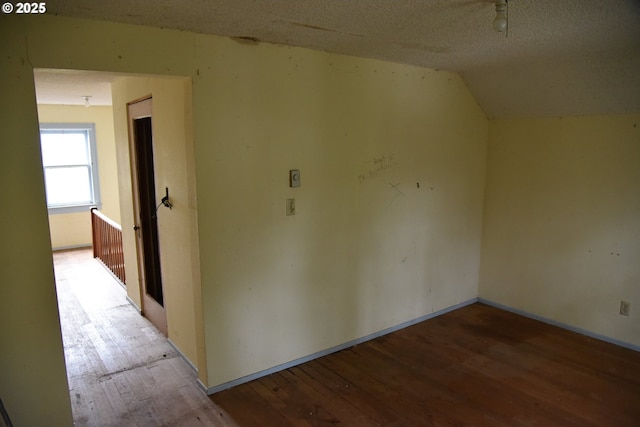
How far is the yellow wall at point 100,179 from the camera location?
6.68 meters

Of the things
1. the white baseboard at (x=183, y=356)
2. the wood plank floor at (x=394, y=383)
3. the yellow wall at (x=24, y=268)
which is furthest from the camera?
the white baseboard at (x=183, y=356)

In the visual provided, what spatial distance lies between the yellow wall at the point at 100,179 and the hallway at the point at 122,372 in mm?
2655

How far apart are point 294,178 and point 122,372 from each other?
1912 mm

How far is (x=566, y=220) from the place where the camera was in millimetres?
3805

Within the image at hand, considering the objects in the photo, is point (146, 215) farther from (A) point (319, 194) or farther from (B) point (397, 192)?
(B) point (397, 192)

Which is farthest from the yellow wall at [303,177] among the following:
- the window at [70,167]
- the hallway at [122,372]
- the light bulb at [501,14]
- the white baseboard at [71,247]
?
the white baseboard at [71,247]

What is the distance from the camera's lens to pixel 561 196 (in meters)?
3.82

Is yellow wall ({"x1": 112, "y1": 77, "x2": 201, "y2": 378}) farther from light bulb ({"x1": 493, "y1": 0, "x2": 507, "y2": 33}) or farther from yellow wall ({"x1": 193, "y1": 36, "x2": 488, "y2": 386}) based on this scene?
light bulb ({"x1": 493, "y1": 0, "x2": 507, "y2": 33})

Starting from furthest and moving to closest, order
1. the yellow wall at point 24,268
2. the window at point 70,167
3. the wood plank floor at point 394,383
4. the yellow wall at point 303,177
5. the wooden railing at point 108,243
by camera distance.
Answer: the window at point 70,167
the wooden railing at point 108,243
the wood plank floor at point 394,383
the yellow wall at point 303,177
the yellow wall at point 24,268

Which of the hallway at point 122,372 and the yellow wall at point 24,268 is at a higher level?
the yellow wall at point 24,268

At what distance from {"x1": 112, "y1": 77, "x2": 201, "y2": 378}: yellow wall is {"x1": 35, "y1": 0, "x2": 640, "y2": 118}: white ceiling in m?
0.56

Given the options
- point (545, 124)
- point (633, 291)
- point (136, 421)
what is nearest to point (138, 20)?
point (136, 421)

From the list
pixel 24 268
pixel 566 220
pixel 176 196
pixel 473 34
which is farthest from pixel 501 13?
pixel 24 268

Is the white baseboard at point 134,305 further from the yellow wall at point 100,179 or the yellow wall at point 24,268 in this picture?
the yellow wall at point 100,179
